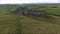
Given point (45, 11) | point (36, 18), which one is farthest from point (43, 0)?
point (36, 18)

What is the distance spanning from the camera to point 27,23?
4.38ft

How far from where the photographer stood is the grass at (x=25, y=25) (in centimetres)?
131

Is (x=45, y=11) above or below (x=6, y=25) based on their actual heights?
above

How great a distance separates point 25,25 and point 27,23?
0.12 ft

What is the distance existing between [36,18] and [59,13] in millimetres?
309

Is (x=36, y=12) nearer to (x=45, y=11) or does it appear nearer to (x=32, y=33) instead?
(x=45, y=11)

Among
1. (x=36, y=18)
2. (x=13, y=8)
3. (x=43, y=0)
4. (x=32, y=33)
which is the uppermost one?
(x=43, y=0)

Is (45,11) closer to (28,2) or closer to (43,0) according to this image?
(43,0)

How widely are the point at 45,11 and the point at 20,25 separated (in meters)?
0.38

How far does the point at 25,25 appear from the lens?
1327 millimetres

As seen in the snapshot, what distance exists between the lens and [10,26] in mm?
1325

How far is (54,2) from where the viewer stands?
4.44 feet

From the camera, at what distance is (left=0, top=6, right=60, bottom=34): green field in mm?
1308

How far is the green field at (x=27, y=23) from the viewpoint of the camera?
1.31 metres
